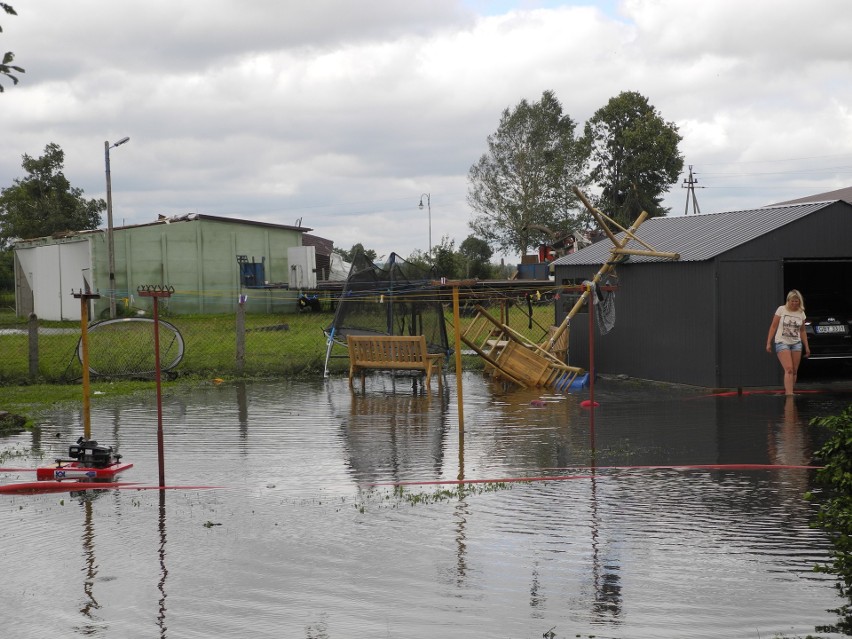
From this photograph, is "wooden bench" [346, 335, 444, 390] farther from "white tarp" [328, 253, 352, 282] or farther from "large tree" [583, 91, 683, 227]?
"large tree" [583, 91, 683, 227]

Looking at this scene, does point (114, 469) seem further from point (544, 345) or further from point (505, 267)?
point (505, 267)

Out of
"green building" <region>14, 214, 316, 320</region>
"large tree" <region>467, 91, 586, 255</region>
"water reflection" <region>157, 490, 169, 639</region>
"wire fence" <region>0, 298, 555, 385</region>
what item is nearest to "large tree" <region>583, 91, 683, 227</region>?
"large tree" <region>467, 91, 586, 255</region>

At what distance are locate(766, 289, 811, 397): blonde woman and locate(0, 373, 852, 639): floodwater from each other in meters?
1.99

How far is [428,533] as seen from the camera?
8680 millimetres

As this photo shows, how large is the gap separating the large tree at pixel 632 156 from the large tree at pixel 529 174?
1.72 metres

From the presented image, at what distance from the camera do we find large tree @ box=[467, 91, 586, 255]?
72000 mm

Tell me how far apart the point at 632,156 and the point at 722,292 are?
54.3m

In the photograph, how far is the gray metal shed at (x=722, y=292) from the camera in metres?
18.2

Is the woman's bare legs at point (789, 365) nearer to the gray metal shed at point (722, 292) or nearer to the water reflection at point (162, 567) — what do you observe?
the gray metal shed at point (722, 292)

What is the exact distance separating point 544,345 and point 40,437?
1021 centimetres

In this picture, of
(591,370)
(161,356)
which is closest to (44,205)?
(161,356)

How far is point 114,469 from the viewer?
1126 centimetres

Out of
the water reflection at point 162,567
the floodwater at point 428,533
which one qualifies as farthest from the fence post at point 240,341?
the water reflection at point 162,567

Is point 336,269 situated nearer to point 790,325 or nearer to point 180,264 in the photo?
point 180,264
